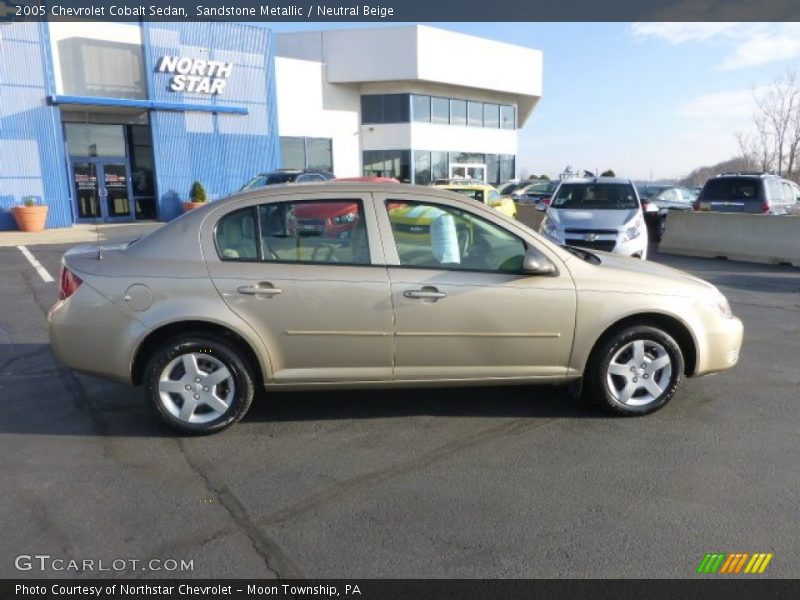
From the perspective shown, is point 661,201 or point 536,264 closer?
point 536,264

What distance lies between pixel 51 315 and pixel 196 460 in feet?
4.71

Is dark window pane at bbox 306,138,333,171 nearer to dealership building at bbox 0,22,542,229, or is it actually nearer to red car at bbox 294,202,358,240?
dealership building at bbox 0,22,542,229

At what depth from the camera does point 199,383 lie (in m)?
3.82

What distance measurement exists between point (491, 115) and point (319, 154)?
1101cm

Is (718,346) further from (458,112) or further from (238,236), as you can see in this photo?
(458,112)

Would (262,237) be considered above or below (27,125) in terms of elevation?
below

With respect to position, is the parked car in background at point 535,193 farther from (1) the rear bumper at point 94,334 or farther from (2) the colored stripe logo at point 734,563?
(2) the colored stripe logo at point 734,563

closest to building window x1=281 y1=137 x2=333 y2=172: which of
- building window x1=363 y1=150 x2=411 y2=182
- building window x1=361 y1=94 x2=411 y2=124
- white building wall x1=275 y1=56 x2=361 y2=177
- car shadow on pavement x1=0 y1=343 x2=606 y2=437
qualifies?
white building wall x1=275 y1=56 x2=361 y2=177

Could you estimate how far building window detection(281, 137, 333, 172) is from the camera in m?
26.7

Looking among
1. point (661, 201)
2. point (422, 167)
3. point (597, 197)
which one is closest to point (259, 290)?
point (597, 197)

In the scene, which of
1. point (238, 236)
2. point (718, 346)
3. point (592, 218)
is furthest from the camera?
point (592, 218)

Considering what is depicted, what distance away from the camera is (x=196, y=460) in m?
3.59

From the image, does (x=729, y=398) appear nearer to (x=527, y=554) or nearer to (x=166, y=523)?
(x=527, y=554)
